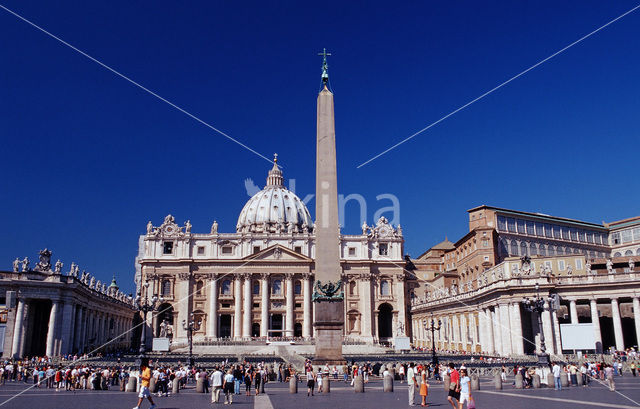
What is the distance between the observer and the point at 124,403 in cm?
1650

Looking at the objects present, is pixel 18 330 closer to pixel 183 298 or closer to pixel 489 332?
pixel 489 332

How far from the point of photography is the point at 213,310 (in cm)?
7419

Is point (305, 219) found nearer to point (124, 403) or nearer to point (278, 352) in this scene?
point (278, 352)

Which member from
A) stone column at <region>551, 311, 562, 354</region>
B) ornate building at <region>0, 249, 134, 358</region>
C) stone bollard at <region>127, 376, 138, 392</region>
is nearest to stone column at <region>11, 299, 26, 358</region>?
Result: ornate building at <region>0, 249, 134, 358</region>

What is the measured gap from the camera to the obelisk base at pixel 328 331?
71.5 feet

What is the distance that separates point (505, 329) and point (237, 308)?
40812 mm

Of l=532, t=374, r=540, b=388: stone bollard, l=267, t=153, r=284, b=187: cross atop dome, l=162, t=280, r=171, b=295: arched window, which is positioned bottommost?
l=532, t=374, r=540, b=388: stone bollard

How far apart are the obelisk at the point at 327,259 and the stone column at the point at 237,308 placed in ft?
175

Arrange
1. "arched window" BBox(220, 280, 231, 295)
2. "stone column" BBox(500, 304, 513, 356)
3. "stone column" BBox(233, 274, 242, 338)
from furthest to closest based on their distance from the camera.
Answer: "arched window" BBox(220, 280, 231, 295)
"stone column" BBox(233, 274, 242, 338)
"stone column" BBox(500, 304, 513, 356)

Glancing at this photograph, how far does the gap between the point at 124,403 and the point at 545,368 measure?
16704 mm

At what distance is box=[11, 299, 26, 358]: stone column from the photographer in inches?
1457

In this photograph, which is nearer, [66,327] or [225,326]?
[66,327]

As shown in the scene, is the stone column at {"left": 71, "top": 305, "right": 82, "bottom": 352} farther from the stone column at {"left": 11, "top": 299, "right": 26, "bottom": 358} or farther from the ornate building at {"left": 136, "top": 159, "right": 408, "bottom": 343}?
the ornate building at {"left": 136, "top": 159, "right": 408, "bottom": 343}

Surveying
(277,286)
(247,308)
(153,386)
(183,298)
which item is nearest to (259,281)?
(277,286)
